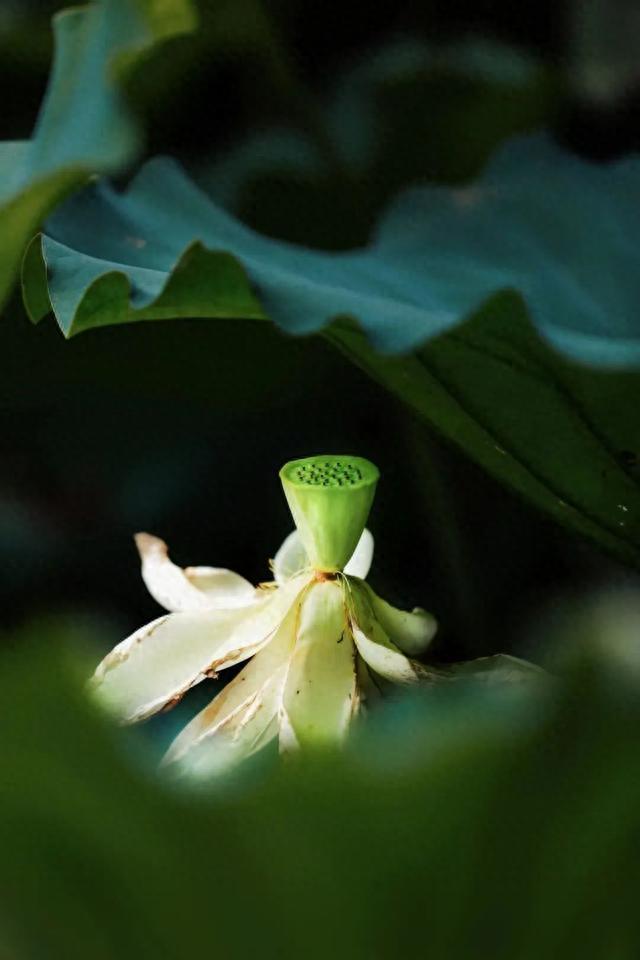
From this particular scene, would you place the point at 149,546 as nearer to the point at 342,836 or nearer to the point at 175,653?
the point at 175,653

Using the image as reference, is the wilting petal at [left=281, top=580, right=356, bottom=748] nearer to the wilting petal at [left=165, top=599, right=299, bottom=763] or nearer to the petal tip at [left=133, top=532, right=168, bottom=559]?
the wilting petal at [left=165, top=599, right=299, bottom=763]

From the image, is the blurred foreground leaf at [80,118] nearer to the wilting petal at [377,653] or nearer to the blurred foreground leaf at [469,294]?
the blurred foreground leaf at [469,294]

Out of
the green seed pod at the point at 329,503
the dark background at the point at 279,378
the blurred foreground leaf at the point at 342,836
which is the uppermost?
the blurred foreground leaf at the point at 342,836

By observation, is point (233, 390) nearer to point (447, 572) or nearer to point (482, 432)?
point (447, 572)

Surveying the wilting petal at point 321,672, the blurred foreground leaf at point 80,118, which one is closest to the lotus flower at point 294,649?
the wilting petal at point 321,672

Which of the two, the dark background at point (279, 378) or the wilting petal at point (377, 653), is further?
the dark background at point (279, 378)

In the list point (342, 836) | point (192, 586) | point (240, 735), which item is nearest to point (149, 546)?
point (192, 586)

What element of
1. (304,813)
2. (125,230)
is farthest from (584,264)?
(304,813)
